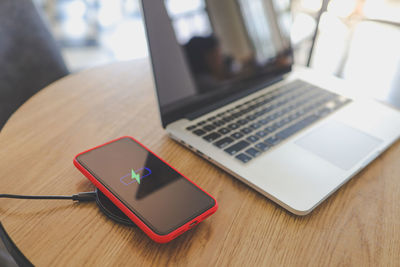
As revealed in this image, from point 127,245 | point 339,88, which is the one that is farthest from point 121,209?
point 339,88

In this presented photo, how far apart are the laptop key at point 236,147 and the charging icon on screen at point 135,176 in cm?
13

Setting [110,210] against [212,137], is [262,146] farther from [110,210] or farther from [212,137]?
[110,210]

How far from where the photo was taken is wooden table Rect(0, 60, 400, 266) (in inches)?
14.0

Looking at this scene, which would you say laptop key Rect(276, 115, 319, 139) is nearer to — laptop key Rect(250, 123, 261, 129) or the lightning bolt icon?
laptop key Rect(250, 123, 261, 129)

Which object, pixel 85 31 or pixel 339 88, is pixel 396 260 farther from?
pixel 85 31

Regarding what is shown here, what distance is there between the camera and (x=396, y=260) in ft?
1.17

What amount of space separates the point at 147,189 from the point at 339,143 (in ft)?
1.14

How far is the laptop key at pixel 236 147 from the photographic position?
0.48 meters

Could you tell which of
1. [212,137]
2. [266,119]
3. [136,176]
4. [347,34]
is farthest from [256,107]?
[347,34]

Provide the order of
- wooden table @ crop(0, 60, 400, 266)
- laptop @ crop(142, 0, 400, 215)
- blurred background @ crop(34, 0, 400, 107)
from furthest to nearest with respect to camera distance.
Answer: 1. blurred background @ crop(34, 0, 400, 107)
2. laptop @ crop(142, 0, 400, 215)
3. wooden table @ crop(0, 60, 400, 266)

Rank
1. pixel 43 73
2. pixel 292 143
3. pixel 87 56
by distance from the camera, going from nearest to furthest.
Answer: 1. pixel 292 143
2. pixel 43 73
3. pixel 87 56

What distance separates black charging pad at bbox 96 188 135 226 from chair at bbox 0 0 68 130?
0.47 m

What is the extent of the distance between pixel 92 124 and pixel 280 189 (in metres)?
0.38

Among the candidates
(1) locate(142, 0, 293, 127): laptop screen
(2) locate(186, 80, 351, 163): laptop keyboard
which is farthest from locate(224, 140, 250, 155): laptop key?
(1) locate(142, 0, 293, 127): laptop screen
